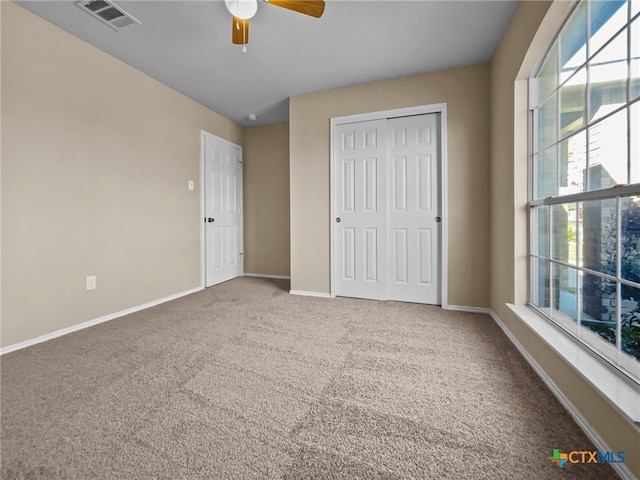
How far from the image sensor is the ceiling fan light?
5.73ft

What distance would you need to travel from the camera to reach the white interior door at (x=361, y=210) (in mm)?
3076

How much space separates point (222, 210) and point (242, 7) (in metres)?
2.76

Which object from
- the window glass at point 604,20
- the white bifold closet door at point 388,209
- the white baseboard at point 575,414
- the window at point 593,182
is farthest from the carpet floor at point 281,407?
the window glass at point 604,20

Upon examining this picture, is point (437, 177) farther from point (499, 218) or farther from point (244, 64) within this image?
point (244, 64)

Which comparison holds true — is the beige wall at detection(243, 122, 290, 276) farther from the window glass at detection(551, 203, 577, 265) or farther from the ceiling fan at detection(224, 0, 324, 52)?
the window glass at detection(551, 203, 577, 265)

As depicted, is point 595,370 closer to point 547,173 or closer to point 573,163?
point 573,163

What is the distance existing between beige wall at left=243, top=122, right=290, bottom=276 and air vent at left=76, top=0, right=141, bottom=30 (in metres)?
2.40

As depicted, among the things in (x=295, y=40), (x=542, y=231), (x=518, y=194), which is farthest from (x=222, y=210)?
(x=542, y=231)

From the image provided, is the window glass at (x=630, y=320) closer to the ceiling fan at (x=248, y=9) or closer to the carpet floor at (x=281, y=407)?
the carpet floor at (x=281, y=407)

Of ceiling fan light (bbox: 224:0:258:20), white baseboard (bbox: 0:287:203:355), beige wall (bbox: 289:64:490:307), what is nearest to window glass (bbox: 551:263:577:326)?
beige wall (bbox: 289:64:490:307)

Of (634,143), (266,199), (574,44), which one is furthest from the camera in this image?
(266,199)

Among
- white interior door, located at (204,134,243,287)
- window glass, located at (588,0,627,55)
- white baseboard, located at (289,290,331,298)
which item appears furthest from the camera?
white interior door, located at (204,134,243,287)

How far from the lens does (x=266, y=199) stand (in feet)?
14.8

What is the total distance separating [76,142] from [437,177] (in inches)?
134
